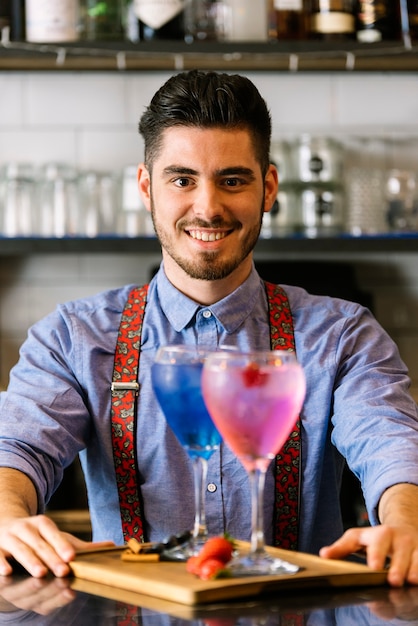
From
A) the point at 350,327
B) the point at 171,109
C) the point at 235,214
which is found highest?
the point at 171,109

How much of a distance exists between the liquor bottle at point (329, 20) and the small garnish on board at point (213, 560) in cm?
198

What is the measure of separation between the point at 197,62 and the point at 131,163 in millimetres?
358

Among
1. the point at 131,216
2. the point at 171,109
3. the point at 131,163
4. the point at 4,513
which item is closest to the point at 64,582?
the point at 4,513

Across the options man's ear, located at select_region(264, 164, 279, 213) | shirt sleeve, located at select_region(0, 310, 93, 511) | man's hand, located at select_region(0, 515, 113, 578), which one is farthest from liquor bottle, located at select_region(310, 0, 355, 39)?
man's hand, located at select_region(0, 515, 113, 578)

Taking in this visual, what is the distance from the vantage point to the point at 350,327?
1.69 m

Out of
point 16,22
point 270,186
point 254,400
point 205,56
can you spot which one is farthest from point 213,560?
point 16,22

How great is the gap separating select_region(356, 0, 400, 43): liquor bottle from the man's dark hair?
1123 mm

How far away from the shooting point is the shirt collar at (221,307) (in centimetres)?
170

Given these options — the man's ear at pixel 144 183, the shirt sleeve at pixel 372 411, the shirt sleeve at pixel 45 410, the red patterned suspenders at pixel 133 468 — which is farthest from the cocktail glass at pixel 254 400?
the man's ear at pixel 144 183

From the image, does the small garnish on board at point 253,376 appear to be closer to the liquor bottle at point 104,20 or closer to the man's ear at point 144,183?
the man's ear at point 144,183

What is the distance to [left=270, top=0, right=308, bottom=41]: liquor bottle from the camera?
8.94 ft

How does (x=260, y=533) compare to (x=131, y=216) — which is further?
(x=131, y=216)

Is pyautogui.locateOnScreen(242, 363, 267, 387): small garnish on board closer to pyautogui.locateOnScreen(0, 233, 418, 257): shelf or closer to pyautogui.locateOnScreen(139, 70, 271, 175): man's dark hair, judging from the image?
pyautogui.locateOnScreen(139, 70, 271, 175): man's dark hair

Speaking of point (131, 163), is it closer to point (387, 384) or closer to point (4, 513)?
point (387, 384)
